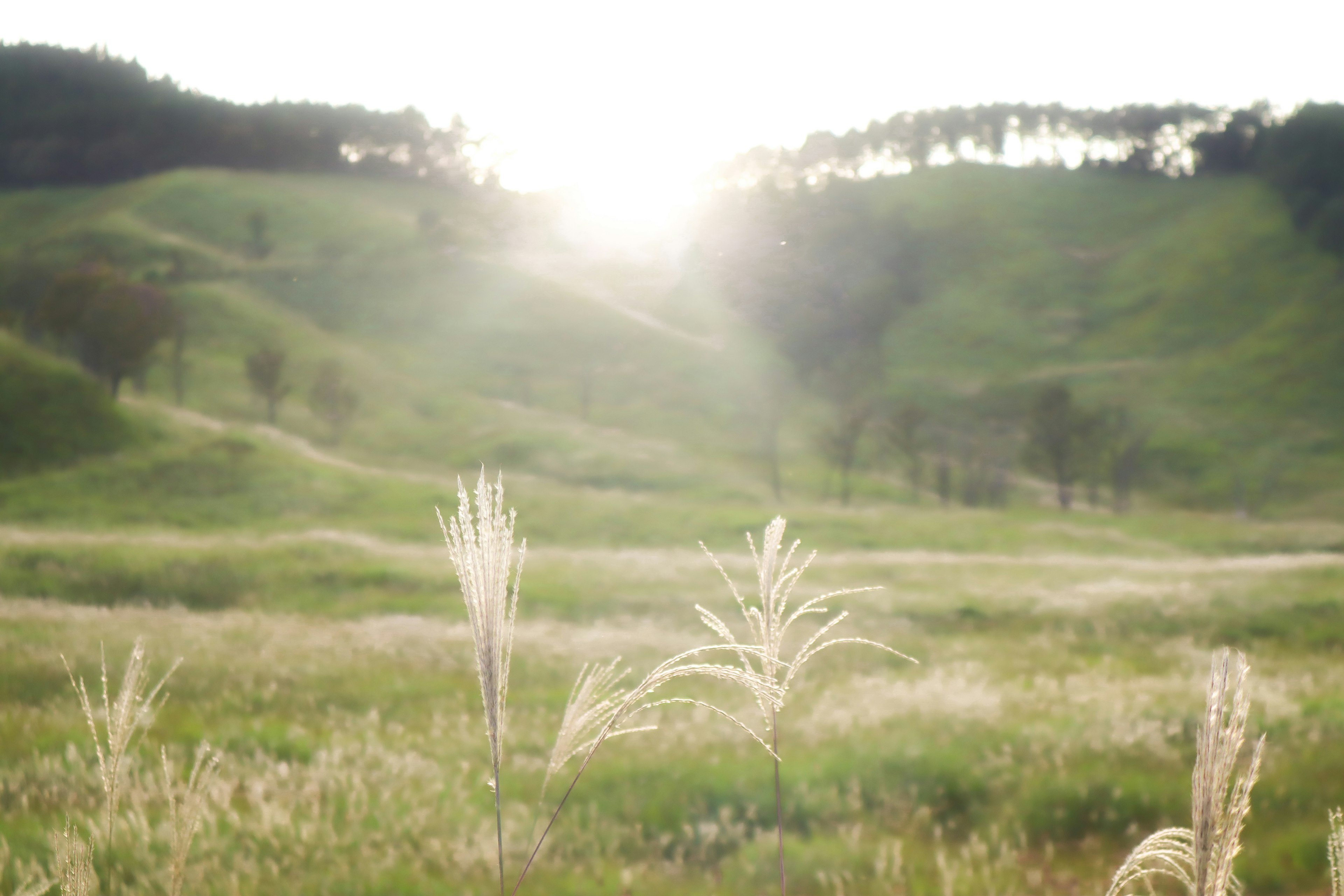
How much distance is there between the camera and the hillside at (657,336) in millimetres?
66438

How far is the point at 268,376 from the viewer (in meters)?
61.9

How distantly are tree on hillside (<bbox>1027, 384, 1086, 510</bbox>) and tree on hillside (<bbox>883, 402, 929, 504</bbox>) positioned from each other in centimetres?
936

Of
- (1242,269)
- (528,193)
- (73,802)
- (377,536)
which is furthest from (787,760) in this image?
(1242,269)

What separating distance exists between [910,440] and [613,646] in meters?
57.3

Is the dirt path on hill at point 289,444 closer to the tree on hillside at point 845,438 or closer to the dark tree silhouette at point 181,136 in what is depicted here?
the dark tree silhouette at point 181,136

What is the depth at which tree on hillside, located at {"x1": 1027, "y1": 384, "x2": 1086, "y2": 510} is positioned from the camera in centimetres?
6806

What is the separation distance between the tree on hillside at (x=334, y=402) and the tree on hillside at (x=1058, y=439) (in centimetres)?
5843

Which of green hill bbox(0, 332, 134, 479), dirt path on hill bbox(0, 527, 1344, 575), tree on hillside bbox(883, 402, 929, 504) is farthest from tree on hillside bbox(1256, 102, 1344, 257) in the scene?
green hill bbox(0, 332, 134, 479)

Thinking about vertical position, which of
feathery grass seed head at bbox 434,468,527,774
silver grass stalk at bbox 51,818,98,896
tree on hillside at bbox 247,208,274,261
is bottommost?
silver grass stalk at bbox 51,818,98,896

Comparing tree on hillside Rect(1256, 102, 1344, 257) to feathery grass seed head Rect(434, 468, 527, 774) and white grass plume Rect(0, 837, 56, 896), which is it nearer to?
feathery grass seed head Rect(434, 468, 527, 774)

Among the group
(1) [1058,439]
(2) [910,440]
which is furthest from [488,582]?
(1) [1058,439]

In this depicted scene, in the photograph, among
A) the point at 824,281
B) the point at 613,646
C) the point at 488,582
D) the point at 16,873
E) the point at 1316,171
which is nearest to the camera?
the point at 488,582

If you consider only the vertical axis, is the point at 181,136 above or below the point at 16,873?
above

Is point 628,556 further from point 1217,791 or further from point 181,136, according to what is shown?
point 181,136
